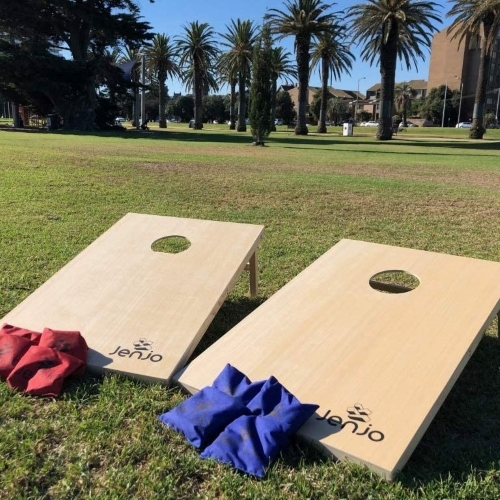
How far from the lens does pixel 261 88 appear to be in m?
25.4

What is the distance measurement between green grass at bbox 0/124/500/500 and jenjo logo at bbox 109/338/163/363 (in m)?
0.18

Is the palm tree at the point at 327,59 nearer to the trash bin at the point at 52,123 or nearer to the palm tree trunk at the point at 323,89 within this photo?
the palm tree trunk at the point at 323,89

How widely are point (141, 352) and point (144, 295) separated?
0.60 metres

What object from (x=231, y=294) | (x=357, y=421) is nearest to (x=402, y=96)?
(x=231, y=294)

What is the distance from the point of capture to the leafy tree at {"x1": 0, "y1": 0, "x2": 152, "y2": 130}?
34.9 m

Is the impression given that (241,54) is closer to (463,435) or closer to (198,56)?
(198,56)

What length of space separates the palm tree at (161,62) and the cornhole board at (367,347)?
188 feet

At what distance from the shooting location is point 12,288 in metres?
4.44

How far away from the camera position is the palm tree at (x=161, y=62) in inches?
2309

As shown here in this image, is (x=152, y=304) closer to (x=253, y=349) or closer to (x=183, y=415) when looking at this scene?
(x=253, y=349)

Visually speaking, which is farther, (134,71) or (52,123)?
(134,71)

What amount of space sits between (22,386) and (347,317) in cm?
186

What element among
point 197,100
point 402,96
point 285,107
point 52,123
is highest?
point 402,96

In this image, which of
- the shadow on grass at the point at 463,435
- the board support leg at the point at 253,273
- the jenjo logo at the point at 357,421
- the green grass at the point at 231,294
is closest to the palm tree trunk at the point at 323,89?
the green grass at the point at 231,294
